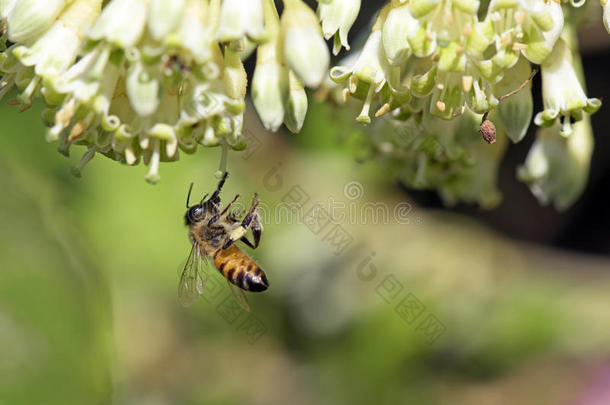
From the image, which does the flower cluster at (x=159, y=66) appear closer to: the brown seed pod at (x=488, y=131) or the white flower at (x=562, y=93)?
the brown seed pod at (x=488, y=131)

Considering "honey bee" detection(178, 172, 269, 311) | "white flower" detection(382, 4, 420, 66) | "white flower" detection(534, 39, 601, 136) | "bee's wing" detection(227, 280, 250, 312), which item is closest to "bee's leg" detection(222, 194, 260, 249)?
"honey bee" detection(178, 172, 269, 311)

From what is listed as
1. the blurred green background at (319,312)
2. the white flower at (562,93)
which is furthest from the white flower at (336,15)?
the blurred green background at (319,312)

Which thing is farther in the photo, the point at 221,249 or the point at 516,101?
the point at 221,249

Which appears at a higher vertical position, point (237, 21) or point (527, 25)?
point (527, 25)

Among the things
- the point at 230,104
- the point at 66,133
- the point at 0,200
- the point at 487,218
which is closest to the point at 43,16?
the point at 66,133

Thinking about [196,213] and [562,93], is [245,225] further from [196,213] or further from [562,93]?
[562,93]

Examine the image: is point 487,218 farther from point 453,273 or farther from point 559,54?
point 559,54

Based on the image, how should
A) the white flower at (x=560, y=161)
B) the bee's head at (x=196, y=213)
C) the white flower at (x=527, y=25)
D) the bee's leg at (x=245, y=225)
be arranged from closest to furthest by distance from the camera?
the white flower at (x=527, y=25)
the bee's leg at (x=245, y=225)
the bee's head at (x=196, y=213)
the white flower at (x=560, y=161)

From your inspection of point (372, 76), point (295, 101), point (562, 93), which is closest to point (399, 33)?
point (372, 76)
